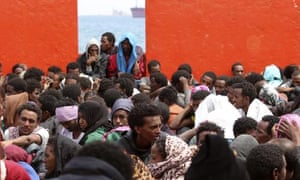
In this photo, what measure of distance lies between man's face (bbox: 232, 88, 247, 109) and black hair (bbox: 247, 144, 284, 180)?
413 centimetres

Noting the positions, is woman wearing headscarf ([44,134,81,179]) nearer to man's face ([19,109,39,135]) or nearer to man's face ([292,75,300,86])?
man's face ([19,109,39,135])

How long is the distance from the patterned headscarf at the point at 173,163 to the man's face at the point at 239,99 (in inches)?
125

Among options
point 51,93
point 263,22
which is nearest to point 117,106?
point 51,93

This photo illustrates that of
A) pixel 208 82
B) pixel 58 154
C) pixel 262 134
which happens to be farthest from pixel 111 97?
pixel 208 82

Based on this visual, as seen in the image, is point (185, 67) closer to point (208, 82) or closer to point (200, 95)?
point (208, 82)

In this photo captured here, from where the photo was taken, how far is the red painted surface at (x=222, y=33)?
53.0 feet

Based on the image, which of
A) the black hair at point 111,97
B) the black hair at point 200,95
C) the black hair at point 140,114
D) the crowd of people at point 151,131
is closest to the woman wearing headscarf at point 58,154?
the crowd of people at point 151,131

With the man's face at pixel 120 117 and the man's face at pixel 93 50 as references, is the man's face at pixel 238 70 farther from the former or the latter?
the man's face at pixel 120 117

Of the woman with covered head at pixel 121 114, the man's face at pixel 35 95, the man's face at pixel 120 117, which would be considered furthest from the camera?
the man's face at pixel 35 95

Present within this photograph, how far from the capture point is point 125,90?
12000 mm

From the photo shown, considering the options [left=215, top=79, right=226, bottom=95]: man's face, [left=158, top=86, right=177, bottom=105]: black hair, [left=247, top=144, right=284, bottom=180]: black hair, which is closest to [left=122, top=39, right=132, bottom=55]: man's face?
[left=215, top=79, right=226, bottom=95]: man's face

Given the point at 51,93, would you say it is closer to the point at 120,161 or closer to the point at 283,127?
the point at 283,127

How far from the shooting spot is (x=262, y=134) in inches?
323

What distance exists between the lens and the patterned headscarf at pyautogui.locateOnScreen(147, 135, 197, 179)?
7.18 meters
